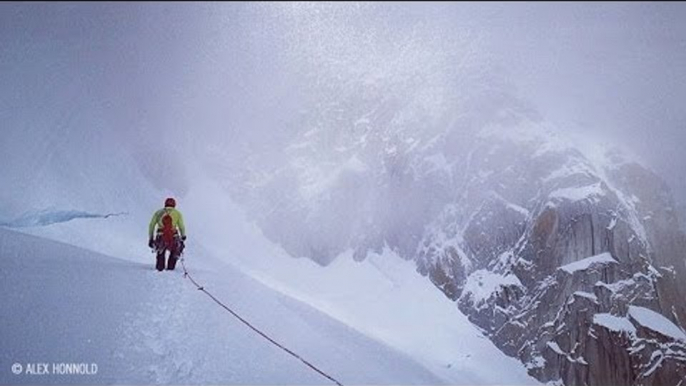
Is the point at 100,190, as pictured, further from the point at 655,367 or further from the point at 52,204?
the point at 655,367

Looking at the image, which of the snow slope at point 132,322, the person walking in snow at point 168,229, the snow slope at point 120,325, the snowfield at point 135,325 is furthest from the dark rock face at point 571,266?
the person walking in snow at point 168,229

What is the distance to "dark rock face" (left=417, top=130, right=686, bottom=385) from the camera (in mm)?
53781

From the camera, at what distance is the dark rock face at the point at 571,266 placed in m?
53.8

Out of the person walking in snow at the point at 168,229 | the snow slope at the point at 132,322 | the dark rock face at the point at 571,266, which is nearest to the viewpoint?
the snow slope at the point at 132,322

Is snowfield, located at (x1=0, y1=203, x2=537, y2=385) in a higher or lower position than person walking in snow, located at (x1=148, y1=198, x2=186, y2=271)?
lower

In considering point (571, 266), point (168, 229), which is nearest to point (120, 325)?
point (168, 229)

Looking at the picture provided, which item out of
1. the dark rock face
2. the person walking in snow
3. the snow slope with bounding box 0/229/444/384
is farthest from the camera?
the dark rock face

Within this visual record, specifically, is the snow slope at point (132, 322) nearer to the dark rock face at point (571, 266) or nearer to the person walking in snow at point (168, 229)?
the person walking in snow at point (168, 229)

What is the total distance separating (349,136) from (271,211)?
19.8m

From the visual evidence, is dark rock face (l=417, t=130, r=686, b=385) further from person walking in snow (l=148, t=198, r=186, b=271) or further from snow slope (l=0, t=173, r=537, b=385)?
person walking in snow (l=148, t=198, r=186, b=271)

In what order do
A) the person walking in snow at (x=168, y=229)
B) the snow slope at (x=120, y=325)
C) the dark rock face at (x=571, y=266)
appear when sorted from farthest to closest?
the dark rock face at (x=571, y=266) → the person walking in snow at (x=168, y=229) → the snow slope at (x=120, y=325)

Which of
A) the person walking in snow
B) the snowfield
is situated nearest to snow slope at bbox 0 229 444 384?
the snowfield

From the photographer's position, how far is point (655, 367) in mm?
52031

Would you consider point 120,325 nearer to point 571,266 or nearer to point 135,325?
point 135,325
